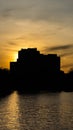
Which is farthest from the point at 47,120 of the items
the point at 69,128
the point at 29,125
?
the point at 69,128

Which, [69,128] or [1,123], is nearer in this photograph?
[69,128]

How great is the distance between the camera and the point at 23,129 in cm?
7619

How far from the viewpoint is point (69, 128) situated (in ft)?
250

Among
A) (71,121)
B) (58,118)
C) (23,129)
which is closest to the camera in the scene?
(23,129)

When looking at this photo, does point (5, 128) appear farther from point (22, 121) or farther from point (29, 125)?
point (22, 121)

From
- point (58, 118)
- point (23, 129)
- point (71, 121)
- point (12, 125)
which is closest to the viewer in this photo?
point (23, 129)

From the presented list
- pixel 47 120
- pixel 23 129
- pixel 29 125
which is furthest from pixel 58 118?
pixel 23 129

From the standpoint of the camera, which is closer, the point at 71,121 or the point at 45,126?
the point at 45,126

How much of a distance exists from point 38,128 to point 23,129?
290 cm

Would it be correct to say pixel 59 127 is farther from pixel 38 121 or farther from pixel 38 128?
pixel 38 121

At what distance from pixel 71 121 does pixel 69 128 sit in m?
11.7

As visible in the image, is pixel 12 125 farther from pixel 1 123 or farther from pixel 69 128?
pixel 69 128

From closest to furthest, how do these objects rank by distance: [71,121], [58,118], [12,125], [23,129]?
[23,129], [12,125], [71,121], [58,118]

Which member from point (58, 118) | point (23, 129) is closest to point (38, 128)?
point (23, 129)
